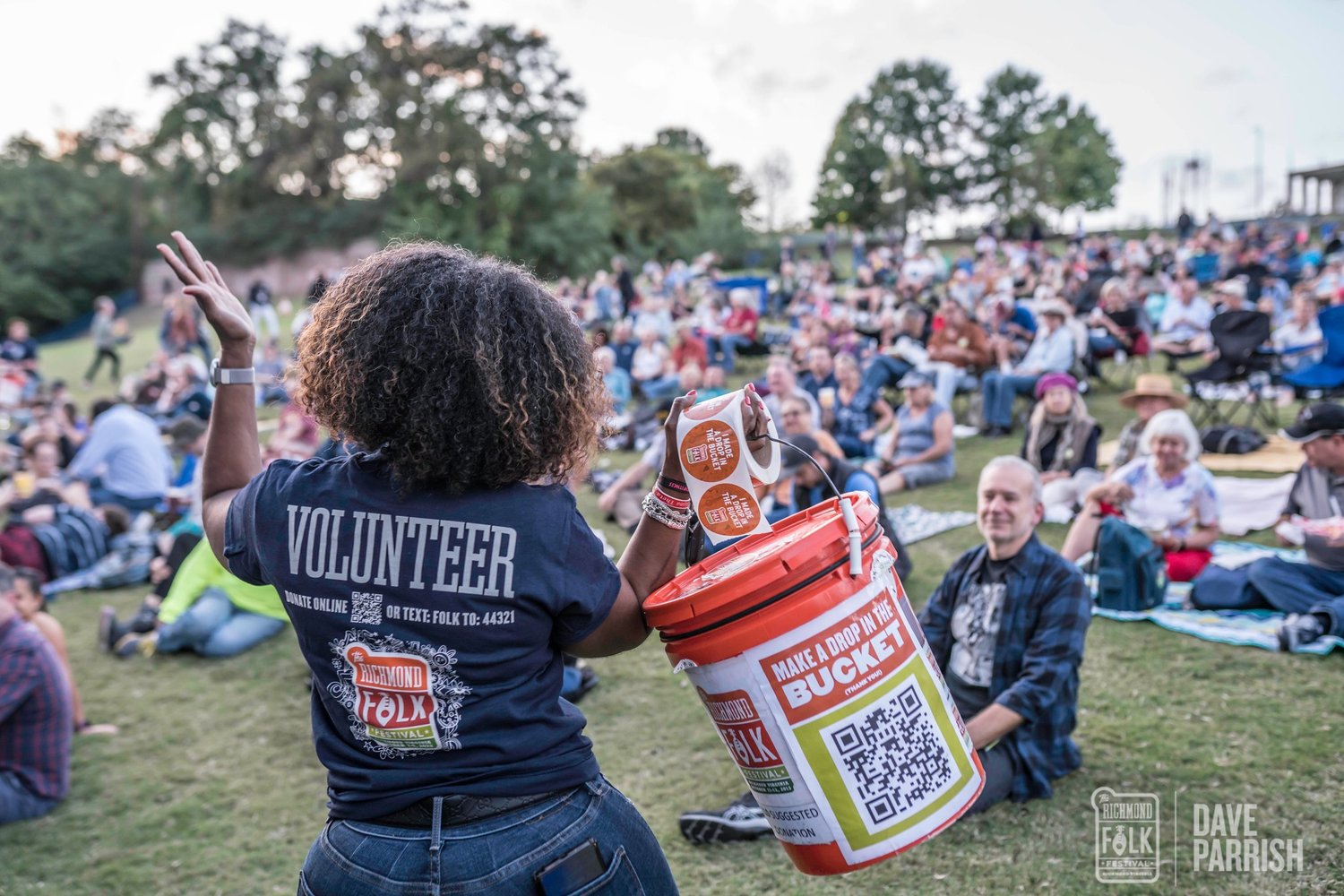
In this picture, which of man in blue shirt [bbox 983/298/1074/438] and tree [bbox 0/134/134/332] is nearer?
man in blue shirt [bbox 983/298/1074/438]

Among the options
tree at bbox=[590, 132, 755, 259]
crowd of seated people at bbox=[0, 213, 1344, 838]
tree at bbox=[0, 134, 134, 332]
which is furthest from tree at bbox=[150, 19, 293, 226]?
crowd of seated people at bbox=[0, 213, 1344, 838]

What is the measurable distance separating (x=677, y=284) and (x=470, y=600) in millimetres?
23861

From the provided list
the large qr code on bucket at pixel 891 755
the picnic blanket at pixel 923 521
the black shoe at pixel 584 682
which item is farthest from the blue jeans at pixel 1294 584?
the large qr code on bucket at pixel 891 755

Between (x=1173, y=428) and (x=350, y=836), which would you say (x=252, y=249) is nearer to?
(x=1173, y=428)

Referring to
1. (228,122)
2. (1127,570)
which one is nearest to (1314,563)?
(1127,570)

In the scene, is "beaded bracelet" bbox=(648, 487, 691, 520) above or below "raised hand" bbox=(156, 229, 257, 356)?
below

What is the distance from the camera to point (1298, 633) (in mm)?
4820

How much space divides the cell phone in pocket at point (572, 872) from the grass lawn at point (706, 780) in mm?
1999

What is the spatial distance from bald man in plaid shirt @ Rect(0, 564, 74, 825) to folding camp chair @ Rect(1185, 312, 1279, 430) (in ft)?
31.9

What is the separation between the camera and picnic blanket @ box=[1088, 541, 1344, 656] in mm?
4895

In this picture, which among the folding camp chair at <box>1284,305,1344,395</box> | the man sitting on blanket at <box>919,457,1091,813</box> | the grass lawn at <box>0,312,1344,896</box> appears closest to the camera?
the grass lawn at <box>0,312,1344,896</box>

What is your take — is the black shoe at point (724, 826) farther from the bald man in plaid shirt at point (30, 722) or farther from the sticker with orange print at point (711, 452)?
the bald man in plaid shirt at point (30, 722)

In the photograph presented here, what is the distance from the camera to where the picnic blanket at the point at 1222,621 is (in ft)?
16.1

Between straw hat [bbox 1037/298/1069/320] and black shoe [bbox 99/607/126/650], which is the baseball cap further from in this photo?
Answer: black shoe [bbox 99/607/126/650]
